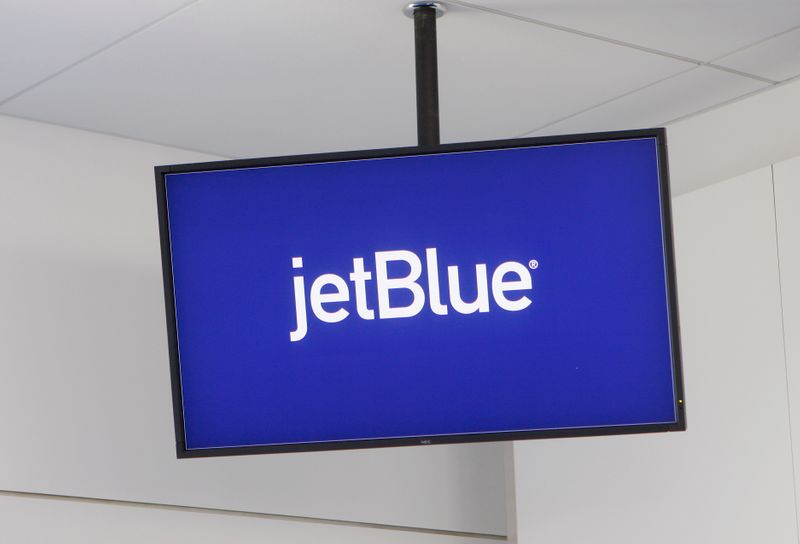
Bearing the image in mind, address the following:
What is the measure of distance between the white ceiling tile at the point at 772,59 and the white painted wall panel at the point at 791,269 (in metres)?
0.26

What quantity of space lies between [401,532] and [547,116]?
1.41 metres

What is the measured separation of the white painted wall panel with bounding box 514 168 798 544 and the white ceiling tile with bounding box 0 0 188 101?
161 centimetres

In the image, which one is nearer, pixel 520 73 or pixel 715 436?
pixel 520 73

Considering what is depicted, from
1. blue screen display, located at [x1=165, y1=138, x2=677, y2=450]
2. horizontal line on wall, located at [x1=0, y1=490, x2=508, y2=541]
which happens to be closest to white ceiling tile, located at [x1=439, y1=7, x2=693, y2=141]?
blue screen display, located at [x1=165, y1=138, x2=677, y2=450]

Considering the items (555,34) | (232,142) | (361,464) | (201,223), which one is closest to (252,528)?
(361,464)

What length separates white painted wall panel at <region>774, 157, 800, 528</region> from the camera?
2.82 metres

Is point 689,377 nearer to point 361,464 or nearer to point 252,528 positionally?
point 361,464

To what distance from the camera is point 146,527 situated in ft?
9.96

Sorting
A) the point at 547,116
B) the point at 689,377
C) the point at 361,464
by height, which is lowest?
the point at 361,464

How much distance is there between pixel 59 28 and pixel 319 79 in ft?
2.18

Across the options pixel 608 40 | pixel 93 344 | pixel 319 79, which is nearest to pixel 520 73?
pixel 608 40

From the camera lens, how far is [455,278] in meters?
2.02

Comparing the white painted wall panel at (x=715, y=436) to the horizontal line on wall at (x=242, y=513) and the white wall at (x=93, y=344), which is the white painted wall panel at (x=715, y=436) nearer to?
the horizontal line on wall at (x=242, y=513)

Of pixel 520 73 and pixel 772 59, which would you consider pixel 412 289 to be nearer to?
pixel 520 73
